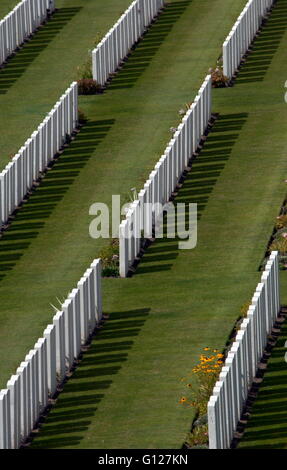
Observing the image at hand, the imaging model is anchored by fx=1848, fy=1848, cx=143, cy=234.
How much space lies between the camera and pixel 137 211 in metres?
39.6

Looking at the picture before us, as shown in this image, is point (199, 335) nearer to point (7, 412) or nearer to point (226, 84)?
point (7, 412)

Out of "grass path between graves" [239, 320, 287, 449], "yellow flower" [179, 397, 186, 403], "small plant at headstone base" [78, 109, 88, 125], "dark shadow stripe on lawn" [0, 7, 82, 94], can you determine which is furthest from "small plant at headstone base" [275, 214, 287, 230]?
"dark shadow stripe on lawn" [0, 7, 82, 94]

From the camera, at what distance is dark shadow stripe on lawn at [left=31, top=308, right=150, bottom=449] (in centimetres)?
3133

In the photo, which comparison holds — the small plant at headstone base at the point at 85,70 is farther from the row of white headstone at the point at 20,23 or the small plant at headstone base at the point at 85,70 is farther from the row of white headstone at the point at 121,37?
the row of white headstone at the point at 20,23

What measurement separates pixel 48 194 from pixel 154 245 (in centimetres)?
449

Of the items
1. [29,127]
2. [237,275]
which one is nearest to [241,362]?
[237,275]

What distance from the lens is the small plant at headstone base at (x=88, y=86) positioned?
51188 mm

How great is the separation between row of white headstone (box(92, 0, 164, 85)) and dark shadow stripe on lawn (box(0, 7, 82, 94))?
261cm

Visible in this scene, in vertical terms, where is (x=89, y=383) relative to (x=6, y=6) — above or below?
below

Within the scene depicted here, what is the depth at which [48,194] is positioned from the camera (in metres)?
43.9

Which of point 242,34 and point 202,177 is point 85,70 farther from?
point 202,177

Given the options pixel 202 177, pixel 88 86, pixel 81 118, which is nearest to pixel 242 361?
pixel 202 177

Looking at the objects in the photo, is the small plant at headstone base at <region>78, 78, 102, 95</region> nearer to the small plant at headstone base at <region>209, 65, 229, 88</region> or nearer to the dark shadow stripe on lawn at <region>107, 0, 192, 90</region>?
the dark shadow stripe on lawn at <region>107, 0, 192, 90</region>

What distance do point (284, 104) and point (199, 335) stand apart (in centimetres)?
1526
